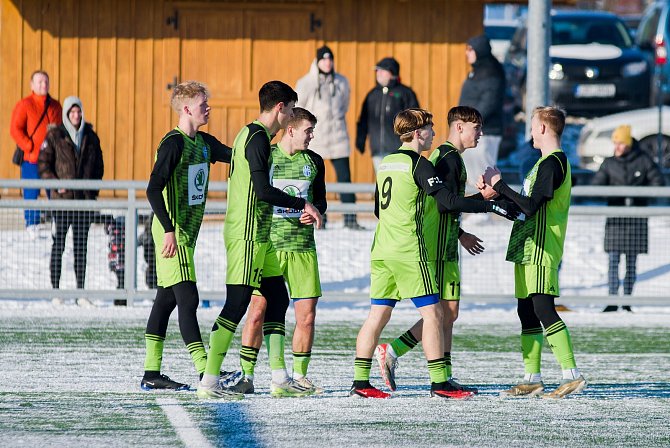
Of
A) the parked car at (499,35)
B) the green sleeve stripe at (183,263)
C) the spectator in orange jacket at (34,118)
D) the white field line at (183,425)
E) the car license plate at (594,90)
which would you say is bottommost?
the white field line at (183,425)

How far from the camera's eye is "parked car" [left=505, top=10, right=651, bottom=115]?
91.5 feet

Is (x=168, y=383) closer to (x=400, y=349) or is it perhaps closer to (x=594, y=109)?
(x=400, y=349)

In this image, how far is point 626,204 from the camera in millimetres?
15734

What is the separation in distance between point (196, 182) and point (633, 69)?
19614 millimetres

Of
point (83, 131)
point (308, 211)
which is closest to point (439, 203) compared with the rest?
point (308, 211)

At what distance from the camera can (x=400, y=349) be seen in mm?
9594

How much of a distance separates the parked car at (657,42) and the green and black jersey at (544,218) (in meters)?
16.7

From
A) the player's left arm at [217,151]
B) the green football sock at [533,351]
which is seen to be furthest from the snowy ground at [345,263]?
the green football sock at [533,351]

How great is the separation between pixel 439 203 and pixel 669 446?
2083mm

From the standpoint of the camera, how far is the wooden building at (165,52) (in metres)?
20.7

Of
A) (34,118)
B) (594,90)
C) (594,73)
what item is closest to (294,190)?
(34,118)

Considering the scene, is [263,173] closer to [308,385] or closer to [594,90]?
[308,385]

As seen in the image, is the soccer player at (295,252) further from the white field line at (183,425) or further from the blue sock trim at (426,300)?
the blue sock trim at (426,300)

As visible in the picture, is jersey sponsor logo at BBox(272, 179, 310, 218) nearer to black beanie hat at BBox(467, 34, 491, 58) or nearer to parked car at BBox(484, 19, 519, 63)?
black beanie hat at BBox(467, 34, 491, 58)
